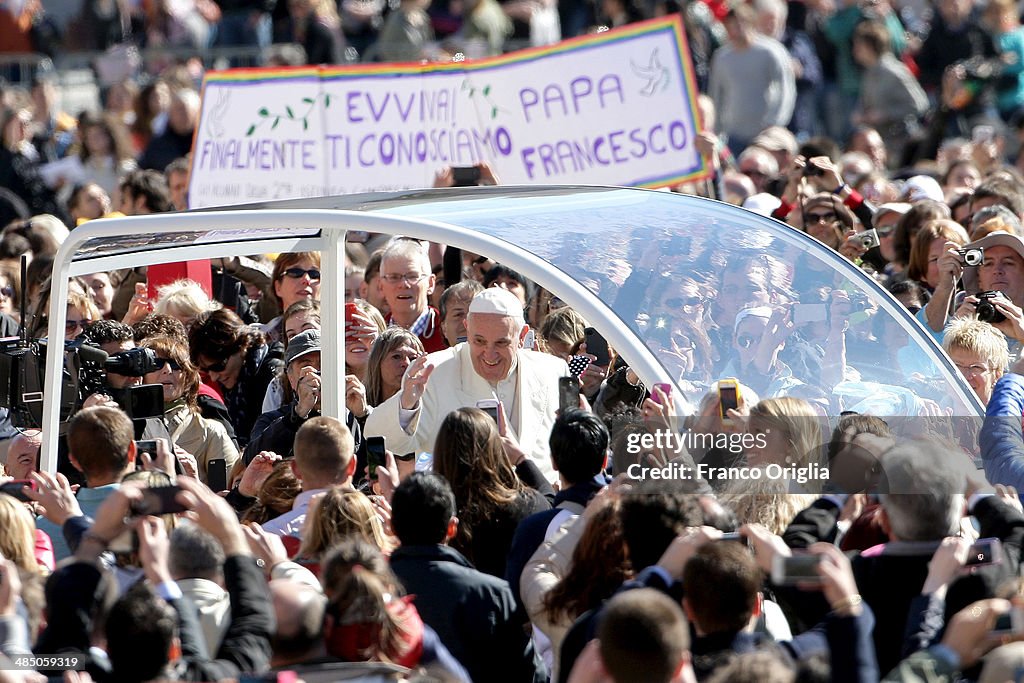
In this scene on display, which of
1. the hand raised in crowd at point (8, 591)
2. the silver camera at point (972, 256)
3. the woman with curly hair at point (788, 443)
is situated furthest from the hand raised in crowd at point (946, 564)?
the silver camera at point (972, 256)

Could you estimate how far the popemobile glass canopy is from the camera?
211 inches

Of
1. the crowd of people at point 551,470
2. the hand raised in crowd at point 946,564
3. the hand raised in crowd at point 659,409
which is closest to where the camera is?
the crowd of people at point 551,470

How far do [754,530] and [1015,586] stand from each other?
0.61 meters

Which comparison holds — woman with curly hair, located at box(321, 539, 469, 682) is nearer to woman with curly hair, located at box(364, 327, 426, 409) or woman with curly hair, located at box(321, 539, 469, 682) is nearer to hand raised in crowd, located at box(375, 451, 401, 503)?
hand raised in crowd, located at box(375, 451, 401, 503)

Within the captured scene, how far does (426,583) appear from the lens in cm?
446

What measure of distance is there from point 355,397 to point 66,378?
105 centimetres

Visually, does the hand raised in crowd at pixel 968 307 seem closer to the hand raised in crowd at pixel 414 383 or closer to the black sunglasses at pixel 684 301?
the black sunglasses at pixel 684 301

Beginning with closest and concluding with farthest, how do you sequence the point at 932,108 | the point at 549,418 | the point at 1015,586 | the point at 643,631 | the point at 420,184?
1. the point at 643,631
2. the point at 1015,586
3. the point at 549,418
4. the point at 420,184
5. the point at 932,108

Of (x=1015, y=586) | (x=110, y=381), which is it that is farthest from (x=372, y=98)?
(x=1015, y=586)

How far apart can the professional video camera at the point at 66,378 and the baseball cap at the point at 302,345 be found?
2.12 feet

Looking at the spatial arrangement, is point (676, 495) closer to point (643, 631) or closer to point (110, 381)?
point (643, 631)

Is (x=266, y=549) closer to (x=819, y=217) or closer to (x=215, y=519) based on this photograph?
(x=215, y=519)

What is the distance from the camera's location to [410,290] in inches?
293

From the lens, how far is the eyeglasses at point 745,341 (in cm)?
543
